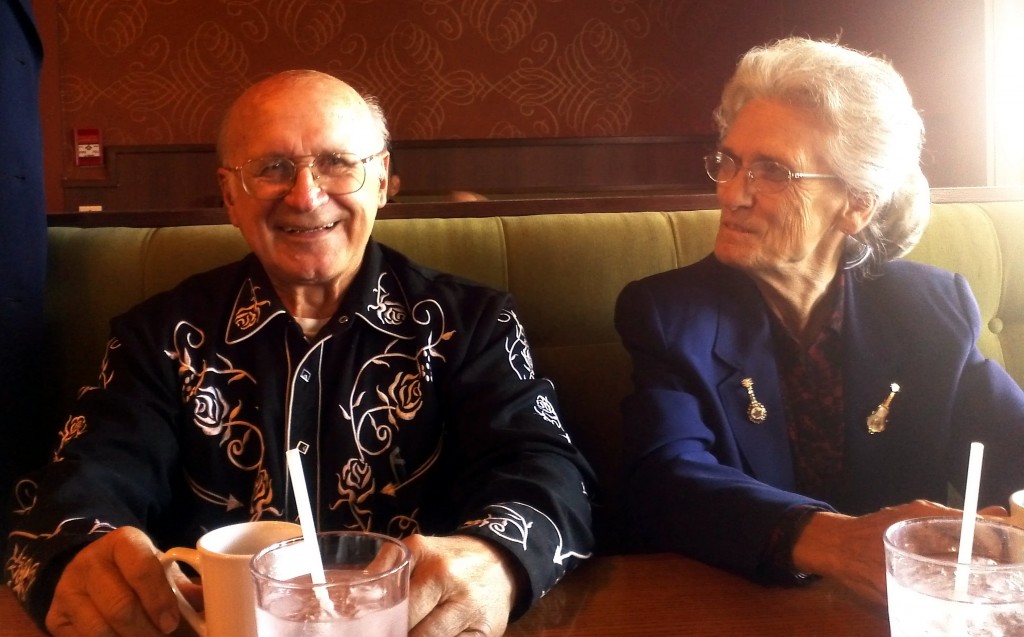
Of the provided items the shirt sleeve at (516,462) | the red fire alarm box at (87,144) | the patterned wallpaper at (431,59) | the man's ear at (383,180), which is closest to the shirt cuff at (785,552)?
the shirt sleeve at (516,462)

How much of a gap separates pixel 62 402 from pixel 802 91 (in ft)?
4.23

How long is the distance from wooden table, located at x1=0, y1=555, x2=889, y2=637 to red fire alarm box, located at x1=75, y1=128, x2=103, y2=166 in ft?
14.7

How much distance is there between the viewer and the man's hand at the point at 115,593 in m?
0.84

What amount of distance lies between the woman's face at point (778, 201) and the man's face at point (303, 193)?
561 mm

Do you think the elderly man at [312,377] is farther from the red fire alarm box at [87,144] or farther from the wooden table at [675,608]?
the red fire alarm box at [87,144]

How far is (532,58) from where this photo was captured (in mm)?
5199

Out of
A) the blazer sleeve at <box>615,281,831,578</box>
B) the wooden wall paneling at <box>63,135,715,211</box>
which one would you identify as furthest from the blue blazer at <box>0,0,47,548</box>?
the wooden wall paneling at <box>63,135,715,211</box>

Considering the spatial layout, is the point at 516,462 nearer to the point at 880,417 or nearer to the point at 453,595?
the point at 453,595

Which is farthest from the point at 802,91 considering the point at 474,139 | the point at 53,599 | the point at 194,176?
the point at 194,176

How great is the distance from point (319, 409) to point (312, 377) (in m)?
0.05

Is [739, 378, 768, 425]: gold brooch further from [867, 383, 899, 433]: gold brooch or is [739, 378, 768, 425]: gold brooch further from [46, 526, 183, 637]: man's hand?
[46, 526, 183, 637]: man's hand

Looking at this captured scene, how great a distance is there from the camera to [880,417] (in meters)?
1.40

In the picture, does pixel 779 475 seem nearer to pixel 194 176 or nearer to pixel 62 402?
pixel 62 402

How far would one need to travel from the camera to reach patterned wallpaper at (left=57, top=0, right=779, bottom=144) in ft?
16.3
